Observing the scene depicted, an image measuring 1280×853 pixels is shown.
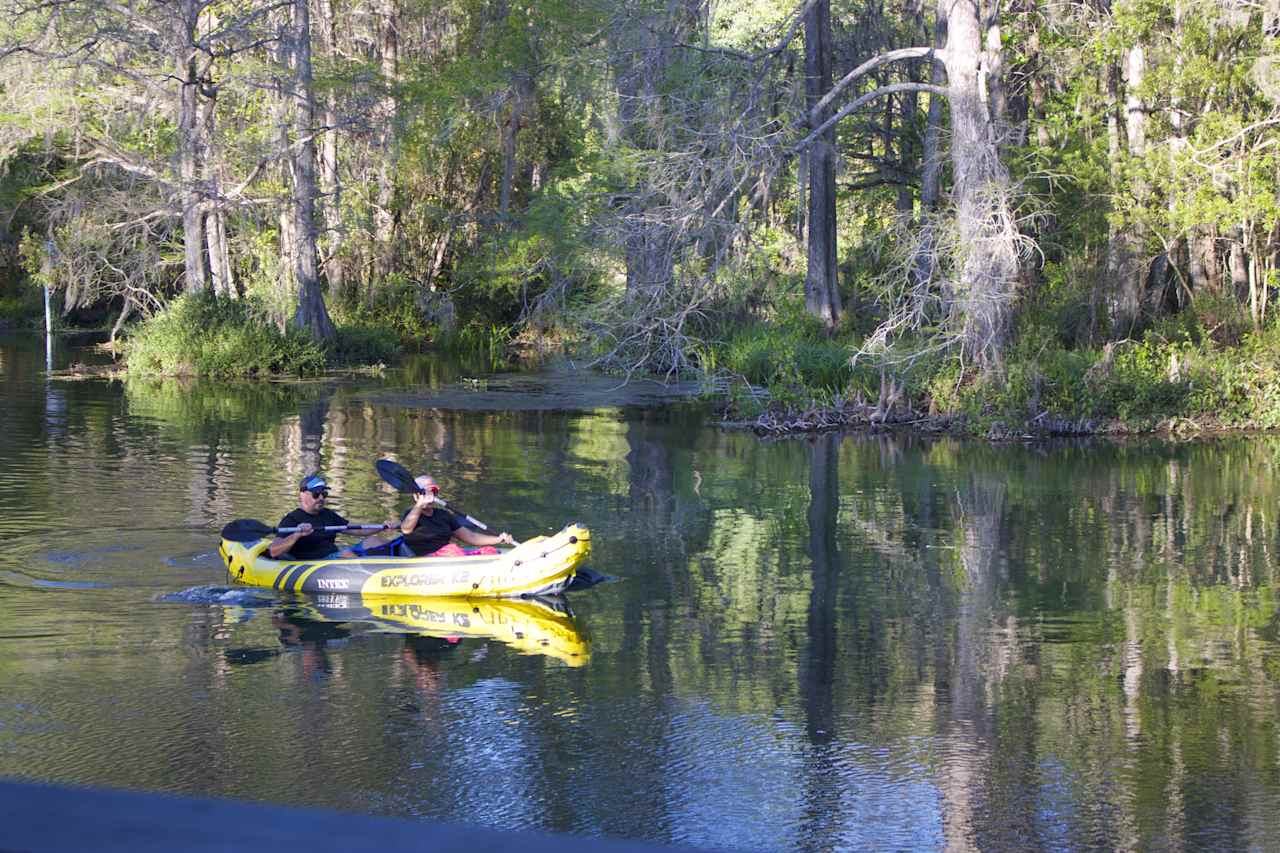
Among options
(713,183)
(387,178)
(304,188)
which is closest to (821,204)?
(713,183)

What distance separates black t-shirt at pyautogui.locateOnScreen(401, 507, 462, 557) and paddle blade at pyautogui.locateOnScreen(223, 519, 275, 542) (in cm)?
125

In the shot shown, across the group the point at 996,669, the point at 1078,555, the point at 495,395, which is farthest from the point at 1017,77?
the point at 996,669

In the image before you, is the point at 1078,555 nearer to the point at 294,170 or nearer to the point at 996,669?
the point at 996,669

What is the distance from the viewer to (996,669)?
10.6 metres

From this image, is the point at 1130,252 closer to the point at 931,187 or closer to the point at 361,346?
the point at 931,187

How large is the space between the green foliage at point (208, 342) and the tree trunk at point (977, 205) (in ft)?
54.3

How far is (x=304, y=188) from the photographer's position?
3588cm

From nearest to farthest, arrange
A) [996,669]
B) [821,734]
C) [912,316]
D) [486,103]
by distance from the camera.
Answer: [821,734] < [996,669] < [912,316] < [486,103]

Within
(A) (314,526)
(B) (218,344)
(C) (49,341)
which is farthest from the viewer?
(C) (49,341)

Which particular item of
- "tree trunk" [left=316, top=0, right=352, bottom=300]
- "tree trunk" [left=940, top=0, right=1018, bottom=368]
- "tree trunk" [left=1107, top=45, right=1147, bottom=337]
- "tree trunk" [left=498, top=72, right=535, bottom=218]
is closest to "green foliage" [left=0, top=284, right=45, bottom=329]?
"tree trunk" [left=316, top=0, right=352, bottom=300]

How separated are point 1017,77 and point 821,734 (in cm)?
2495

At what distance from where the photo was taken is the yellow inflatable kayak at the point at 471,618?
37.7ft

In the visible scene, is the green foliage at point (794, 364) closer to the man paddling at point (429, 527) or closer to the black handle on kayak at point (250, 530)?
the man paddling at point (429, 527)

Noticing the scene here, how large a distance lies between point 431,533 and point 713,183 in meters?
12.0
